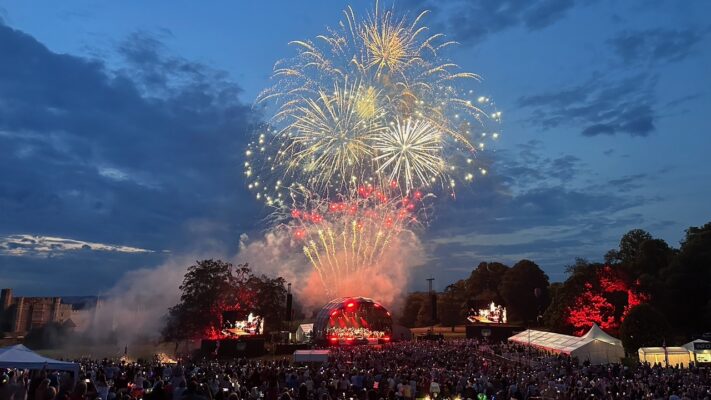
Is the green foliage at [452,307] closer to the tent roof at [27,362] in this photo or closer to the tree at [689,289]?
the tree at [689,289]

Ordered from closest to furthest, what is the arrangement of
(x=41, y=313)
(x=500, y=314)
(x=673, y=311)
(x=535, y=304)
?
(x=673, y=311) < (x=500, y=314) < (x=535, y=304) < (x=41, y=313)

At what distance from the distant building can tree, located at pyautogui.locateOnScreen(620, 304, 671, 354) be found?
77.8 m

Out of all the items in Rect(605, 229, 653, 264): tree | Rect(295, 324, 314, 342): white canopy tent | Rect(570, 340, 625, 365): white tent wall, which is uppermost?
Rect(605, 229, 653, 264): tree

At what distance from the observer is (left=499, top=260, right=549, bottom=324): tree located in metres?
73.9

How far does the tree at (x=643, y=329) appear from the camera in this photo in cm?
3719

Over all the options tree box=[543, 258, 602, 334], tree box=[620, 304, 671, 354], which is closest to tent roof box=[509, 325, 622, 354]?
tree box=[620, 304, 671, 354]

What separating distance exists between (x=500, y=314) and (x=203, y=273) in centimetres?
3387

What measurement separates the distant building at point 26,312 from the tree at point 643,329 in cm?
7778

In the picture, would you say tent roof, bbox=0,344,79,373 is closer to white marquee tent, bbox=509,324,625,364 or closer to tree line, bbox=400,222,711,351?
white marquee tent, bbox=509,324,625,364

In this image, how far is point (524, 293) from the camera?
2923 inches

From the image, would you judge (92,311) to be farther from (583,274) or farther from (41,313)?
(583,274)

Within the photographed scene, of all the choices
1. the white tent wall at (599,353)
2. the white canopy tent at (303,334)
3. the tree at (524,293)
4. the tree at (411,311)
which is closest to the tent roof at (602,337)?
the white tent wall at (599,353)

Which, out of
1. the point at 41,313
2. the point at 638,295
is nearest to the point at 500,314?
the point at 638,295

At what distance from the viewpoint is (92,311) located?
6350 centimetres
